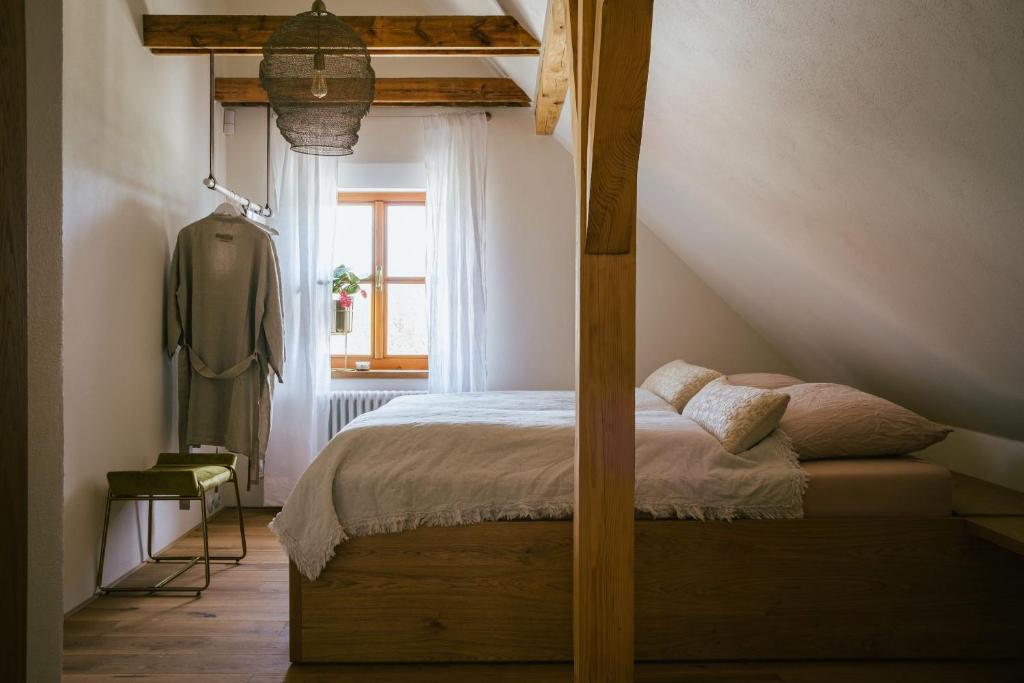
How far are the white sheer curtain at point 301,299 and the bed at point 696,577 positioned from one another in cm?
234

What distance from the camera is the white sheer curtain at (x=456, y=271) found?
4883mm

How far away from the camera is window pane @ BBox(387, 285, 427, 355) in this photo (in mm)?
5250

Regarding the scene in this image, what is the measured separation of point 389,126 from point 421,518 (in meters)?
3.18

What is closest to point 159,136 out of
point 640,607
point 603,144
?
point 603,144

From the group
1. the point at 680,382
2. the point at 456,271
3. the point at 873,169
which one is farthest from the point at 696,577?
the point at 456,271

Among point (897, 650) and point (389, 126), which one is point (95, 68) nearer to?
point (389, 126)

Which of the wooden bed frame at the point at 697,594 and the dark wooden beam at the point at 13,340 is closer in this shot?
the dark wooden beam at the point at 13,340

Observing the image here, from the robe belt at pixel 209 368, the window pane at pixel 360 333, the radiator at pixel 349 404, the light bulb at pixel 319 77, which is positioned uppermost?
the light bulb at pixel 319 77

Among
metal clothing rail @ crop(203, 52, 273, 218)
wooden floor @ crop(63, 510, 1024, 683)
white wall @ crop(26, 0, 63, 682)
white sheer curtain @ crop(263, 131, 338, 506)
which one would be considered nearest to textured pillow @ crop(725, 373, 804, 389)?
wooden floor @ crop(63, 510, 1024, 683)

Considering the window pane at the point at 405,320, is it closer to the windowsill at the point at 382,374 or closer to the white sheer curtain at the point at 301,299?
the windowsill at the point at 382,374

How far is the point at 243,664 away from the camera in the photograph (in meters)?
2.60

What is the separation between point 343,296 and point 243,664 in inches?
106

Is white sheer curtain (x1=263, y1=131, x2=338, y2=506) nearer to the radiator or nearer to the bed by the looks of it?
the radiator

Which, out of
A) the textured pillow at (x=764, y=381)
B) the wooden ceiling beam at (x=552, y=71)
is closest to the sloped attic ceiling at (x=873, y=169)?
the textured pillow at (x=764, y=381)
